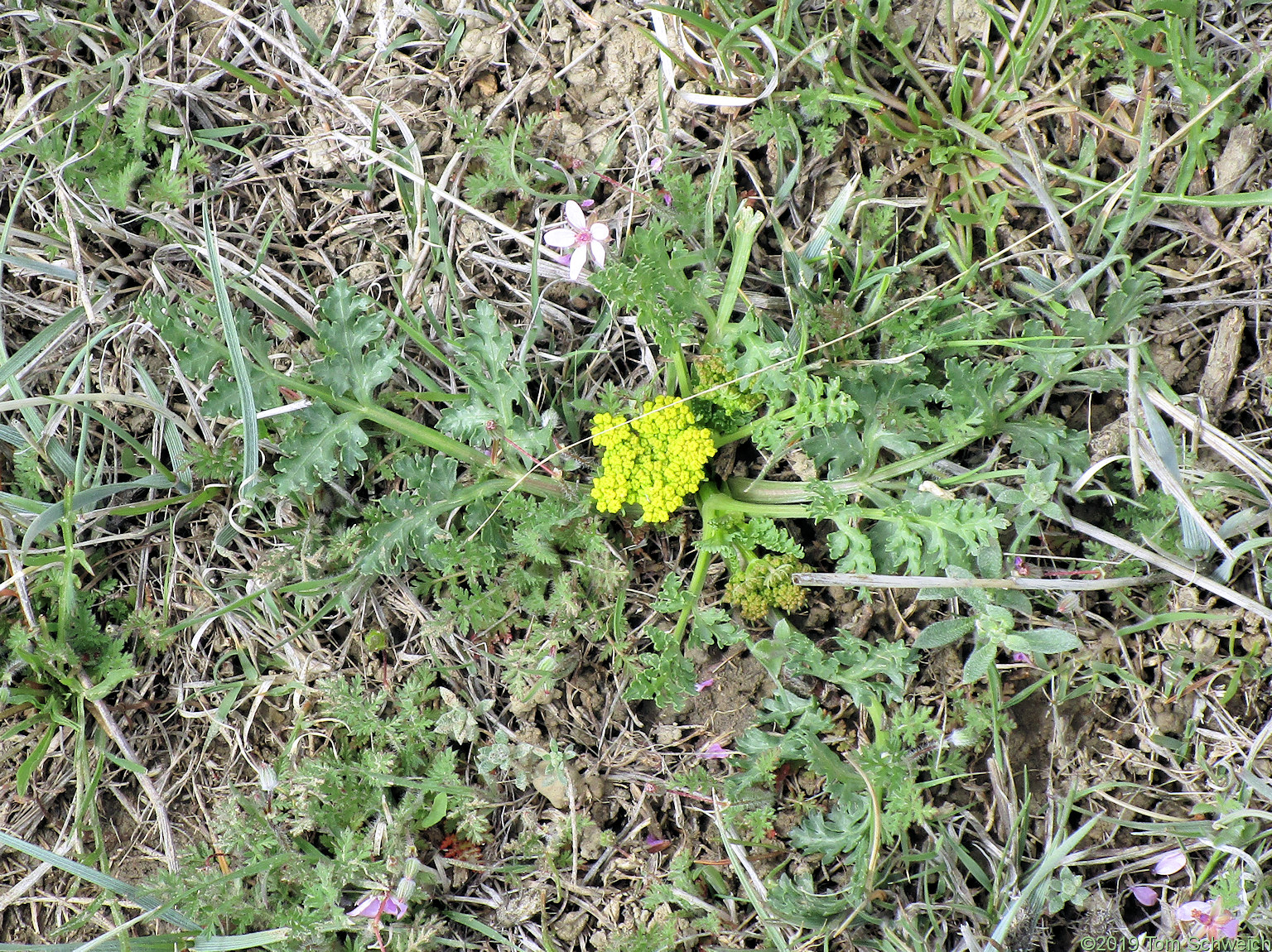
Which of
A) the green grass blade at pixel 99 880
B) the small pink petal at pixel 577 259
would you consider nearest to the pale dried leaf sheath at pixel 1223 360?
the small pink petal at pixel 577 259

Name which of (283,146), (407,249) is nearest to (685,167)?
(407,249)

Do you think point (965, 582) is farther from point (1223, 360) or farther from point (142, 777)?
point (142, 777)

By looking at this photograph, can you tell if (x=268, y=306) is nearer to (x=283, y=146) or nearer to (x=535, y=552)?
(x=283, y=146)

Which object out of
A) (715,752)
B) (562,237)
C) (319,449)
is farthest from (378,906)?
(562,237)

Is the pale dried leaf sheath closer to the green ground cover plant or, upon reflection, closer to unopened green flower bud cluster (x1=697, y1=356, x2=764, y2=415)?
the green ground cover plant

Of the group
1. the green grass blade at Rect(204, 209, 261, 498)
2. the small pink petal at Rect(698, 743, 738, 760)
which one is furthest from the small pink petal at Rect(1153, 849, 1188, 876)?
the green grass blade at Rect(204, 209, 261, 498)

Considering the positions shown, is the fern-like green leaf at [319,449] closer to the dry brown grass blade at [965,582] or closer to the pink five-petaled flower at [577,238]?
the pink five-petaled flower at [577,238]
